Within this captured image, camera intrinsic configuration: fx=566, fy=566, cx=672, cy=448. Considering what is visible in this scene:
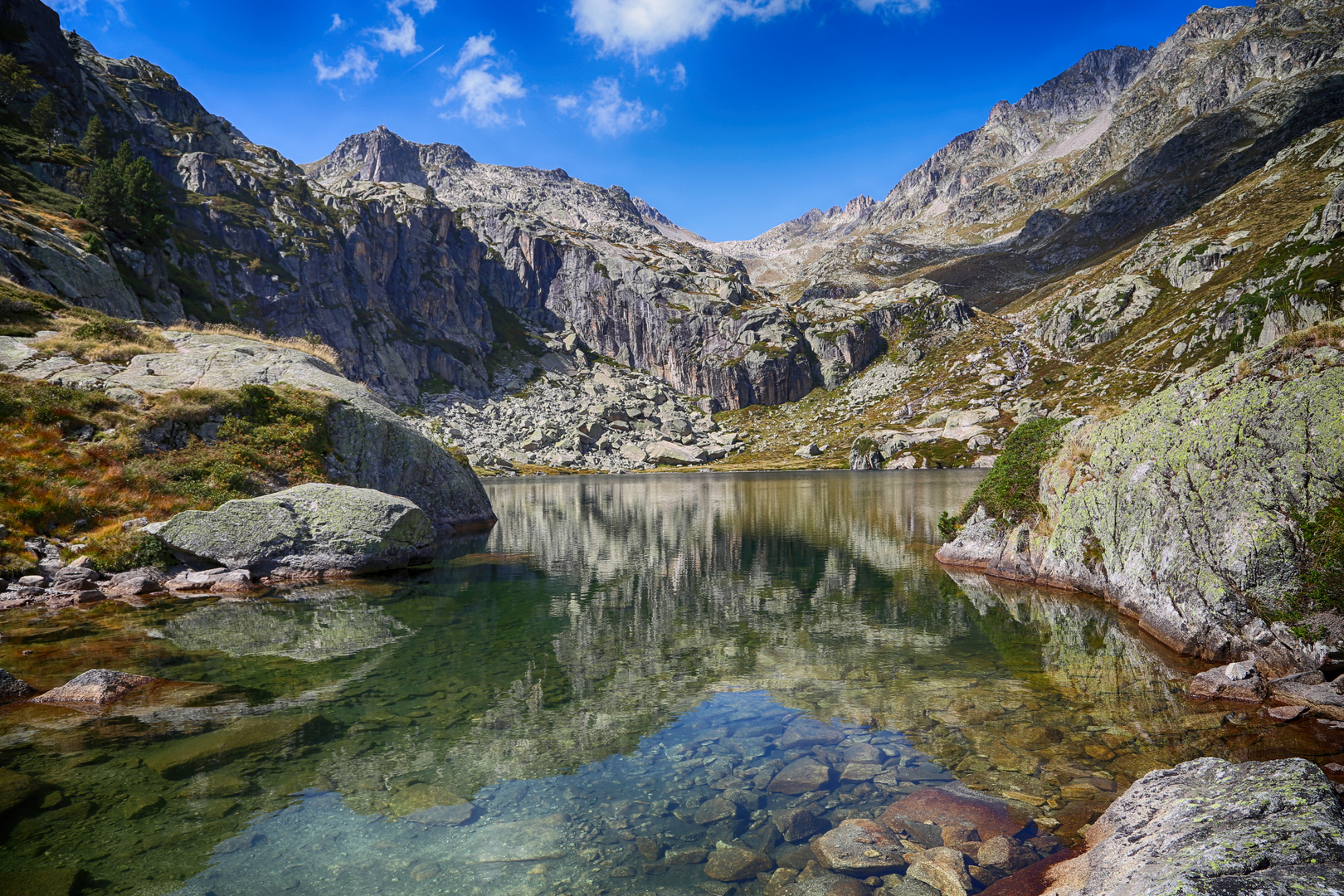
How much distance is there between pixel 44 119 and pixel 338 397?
10704 centimetres

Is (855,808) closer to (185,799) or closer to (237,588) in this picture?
(185,799)

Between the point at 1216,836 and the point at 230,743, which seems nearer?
the point at 1216,836

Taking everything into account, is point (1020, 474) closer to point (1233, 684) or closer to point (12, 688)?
point (1233, 684)

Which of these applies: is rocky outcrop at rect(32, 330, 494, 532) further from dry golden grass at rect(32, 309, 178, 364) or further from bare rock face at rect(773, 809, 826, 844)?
bare rock face at rect(773, 809, 826, 844)

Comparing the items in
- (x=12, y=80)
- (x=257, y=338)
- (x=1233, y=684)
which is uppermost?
(x=12, y=80)

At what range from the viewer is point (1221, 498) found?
51.5ft

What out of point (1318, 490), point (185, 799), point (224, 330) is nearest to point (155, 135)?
point (224, 330)

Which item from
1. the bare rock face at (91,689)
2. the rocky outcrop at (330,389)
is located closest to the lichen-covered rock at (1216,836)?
the bare rock face at (91,689)

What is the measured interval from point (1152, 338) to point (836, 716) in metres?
198

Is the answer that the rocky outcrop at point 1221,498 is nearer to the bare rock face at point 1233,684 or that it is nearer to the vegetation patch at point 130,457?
the bare rock face at point 1233,684

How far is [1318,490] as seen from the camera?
1343 centimetres

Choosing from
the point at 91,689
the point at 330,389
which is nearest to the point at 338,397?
the point at 330,389

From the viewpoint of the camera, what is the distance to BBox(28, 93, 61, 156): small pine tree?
89000 mm

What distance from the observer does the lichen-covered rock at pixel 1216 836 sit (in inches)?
205
